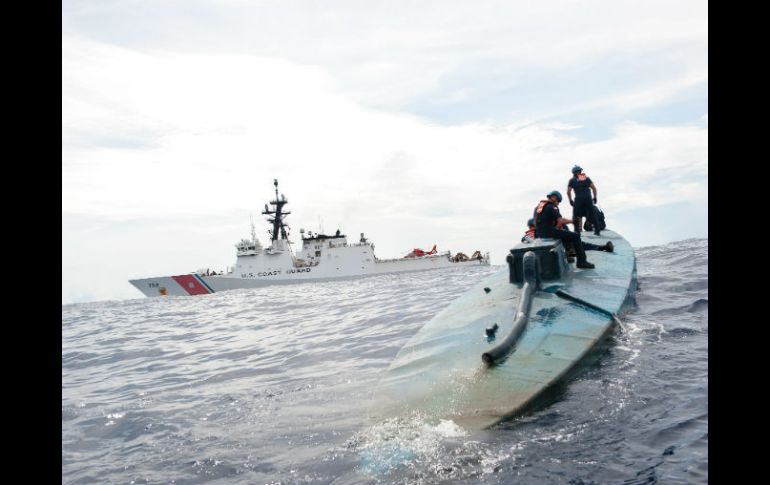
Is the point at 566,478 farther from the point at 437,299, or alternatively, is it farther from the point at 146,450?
the point at 437,299

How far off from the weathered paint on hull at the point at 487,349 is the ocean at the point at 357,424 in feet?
0.79

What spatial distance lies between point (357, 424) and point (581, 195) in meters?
11.3

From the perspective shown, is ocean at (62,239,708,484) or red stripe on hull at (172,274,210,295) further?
red stripe on hull at (172,274,210,295)

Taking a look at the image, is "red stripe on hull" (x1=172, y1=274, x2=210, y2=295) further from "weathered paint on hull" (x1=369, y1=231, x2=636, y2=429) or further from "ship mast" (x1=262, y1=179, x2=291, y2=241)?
"weathered paint on hull" (x1=369, y1=231, x2=636, y2=429)

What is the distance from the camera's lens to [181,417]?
6719mm

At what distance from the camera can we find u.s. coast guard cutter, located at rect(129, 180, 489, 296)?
47688 mm

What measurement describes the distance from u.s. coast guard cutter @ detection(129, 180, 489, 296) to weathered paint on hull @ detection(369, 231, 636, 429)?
131 ft

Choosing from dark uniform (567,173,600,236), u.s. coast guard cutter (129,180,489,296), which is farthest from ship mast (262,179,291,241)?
dark uniform (567,173,600,236)

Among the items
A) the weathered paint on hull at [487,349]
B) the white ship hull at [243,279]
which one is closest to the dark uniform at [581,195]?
the weathered paint on hull at [487,349]

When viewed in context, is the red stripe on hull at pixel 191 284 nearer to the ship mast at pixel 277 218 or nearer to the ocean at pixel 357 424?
the ship mast at pixel 277 218

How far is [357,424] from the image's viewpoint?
5637mm

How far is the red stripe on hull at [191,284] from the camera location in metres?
47.2

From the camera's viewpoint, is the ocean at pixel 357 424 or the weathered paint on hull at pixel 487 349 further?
the weathered paint on hull at pixel 487 349

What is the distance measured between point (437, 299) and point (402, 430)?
12.3 m
